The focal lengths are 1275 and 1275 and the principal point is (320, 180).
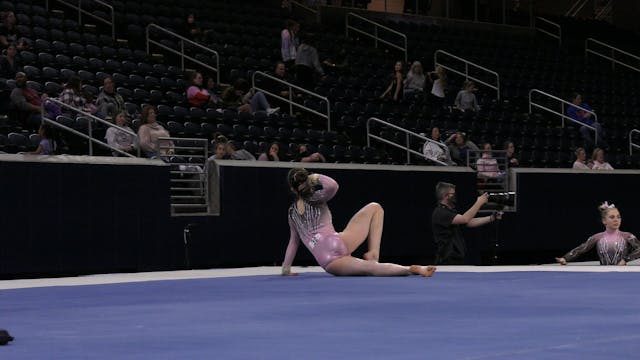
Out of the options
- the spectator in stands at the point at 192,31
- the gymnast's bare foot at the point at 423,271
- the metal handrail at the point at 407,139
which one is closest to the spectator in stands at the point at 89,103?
the metal handrail at the point at 407,139

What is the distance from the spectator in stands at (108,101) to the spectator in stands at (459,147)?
613 centimetres

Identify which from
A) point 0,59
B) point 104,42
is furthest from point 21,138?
point 104,42

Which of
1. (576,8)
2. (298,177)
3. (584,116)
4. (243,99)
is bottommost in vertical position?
(298,177)

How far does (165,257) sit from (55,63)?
175 inches

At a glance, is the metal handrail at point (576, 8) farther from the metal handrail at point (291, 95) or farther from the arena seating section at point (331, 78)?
the metal handrail at point (291, 95)

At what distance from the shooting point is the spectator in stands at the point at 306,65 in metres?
24.4

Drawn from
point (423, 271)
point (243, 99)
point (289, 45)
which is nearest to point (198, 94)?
point (243, 99)

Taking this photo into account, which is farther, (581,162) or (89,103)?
(581,162)

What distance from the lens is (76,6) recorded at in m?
23.2

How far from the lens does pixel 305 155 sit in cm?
2000

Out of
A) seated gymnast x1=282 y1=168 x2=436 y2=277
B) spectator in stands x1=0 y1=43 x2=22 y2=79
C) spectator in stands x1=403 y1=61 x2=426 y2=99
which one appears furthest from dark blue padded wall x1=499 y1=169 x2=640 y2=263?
seated gymnast x1=282 y1=168 x2=436 y2=277

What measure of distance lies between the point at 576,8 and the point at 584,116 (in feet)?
48.9

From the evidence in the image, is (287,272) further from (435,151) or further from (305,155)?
(435,151)

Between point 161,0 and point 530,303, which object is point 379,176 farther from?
point 530,303
